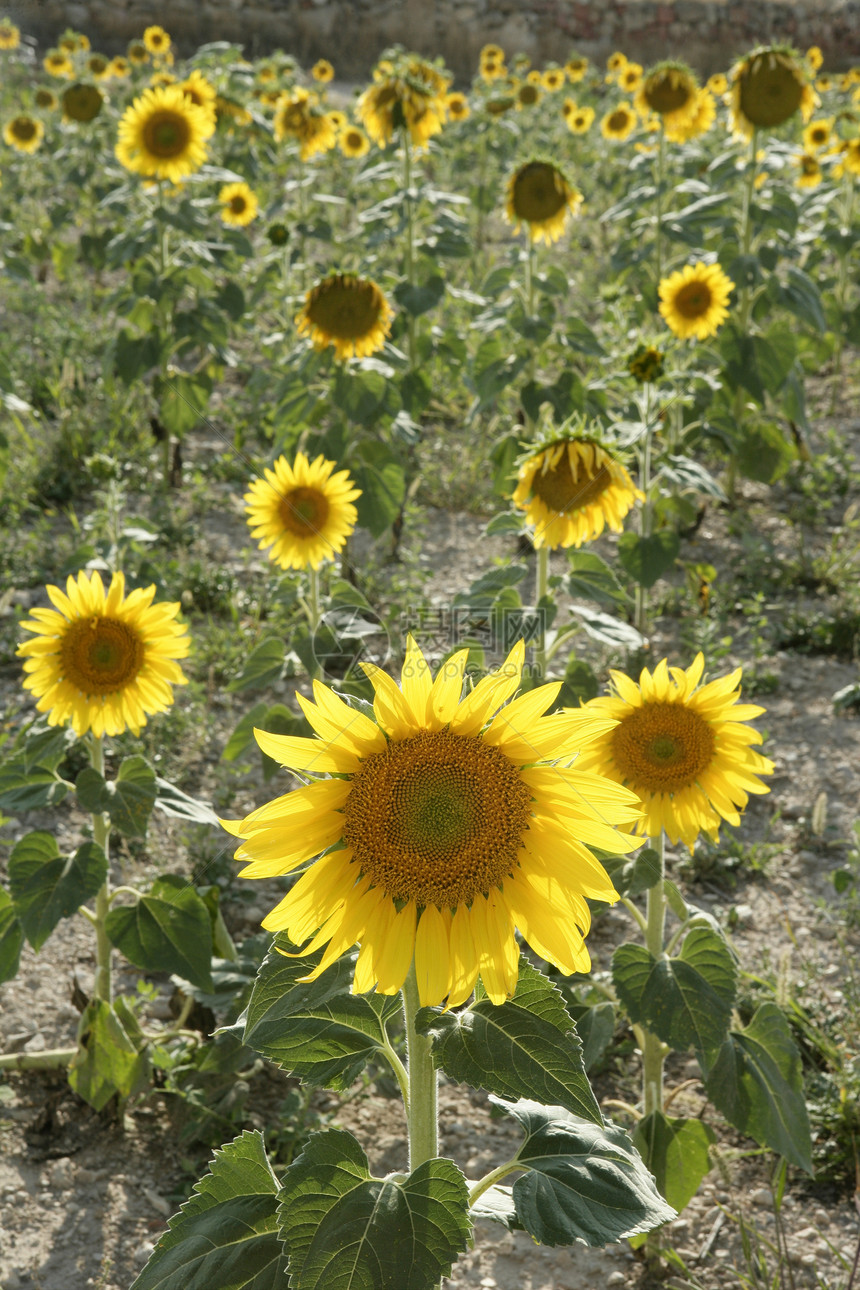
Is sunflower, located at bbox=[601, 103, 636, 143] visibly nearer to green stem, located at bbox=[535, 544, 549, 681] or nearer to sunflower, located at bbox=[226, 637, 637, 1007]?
green stem, located at bbox=[535, 544, 549, 681]

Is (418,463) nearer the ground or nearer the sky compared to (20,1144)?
nearer the sky

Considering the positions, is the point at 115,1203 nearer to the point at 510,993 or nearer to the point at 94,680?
the point at 94,680

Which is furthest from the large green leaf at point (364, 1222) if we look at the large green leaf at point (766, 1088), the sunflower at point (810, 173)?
the sunflower at point (810, 173)

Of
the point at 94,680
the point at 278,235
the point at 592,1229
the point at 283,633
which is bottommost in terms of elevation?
the point at 592,1229

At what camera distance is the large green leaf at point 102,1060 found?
2211 millimetres

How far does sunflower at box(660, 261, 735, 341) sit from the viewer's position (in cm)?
413

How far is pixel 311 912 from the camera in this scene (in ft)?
3.64

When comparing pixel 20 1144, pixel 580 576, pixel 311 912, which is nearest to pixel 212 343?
pixel 580 576

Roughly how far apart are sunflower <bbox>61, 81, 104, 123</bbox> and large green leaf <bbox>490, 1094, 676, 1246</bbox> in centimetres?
630

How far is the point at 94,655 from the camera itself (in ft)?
7.16

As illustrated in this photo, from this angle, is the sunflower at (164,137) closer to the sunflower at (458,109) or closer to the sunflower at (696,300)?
the sunflower at (696,300)

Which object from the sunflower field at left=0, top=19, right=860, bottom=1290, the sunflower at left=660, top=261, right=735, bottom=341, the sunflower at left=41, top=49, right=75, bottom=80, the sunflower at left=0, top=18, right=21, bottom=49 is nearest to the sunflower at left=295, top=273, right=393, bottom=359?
the sunflower field at left=0, top=19, right=860, bottom=1290

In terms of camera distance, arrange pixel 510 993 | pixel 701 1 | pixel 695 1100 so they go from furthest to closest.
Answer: pixel 701 1 → pixel 695 1100 → pixel 510 993

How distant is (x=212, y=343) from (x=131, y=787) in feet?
9.41
